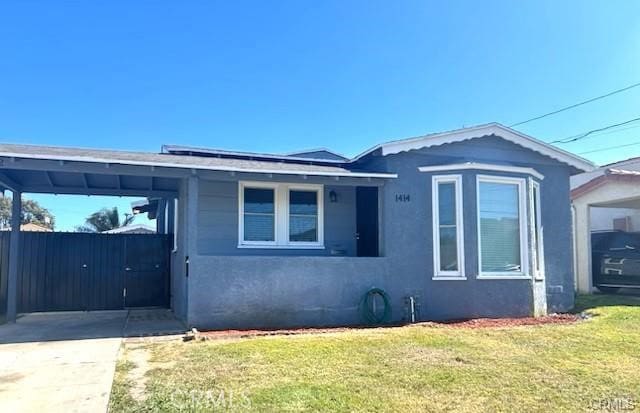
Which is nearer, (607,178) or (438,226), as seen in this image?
(438,226)

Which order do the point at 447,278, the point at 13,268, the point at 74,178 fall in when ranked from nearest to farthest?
the point at 13,268
the point at 447,278
the point at 74,178

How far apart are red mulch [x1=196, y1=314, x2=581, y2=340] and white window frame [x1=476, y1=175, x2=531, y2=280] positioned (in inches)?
37.4

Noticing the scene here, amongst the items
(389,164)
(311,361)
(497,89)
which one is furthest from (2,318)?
(497,89)

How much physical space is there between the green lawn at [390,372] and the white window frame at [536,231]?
2530 mm

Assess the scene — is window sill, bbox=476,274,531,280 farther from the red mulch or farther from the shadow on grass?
the shadow on grass

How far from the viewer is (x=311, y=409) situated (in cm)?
483

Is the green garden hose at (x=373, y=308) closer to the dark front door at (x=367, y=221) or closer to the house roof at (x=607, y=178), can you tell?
the dark front door at (x=367, y=221)

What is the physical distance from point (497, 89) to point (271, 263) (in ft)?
45.6

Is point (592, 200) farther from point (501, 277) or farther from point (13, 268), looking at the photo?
point (13, 268)

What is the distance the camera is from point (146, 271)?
44.1ft

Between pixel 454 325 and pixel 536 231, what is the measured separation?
140 inches

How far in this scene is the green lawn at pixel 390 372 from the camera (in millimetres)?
5082

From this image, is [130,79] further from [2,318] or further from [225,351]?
[225,351]

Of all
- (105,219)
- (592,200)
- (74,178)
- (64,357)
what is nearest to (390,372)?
(64,357)
